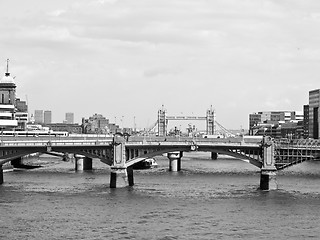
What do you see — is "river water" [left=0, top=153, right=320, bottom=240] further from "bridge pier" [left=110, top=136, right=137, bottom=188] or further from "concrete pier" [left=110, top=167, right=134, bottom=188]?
"bridge pier" [left=110, top=136, right=137, bottom=188]

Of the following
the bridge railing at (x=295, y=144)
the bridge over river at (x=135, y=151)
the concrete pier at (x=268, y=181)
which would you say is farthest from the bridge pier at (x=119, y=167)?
the bridge railing at (x=295, y=144)

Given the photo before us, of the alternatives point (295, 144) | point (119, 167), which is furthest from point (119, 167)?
point (295, 144)

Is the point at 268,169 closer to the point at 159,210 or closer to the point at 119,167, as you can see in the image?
the point at 119,167

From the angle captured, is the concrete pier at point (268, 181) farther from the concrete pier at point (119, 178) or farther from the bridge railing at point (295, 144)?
the concrete pier at point (119, 178)

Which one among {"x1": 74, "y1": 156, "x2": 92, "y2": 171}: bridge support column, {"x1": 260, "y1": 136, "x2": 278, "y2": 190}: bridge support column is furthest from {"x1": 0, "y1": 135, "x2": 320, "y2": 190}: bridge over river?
{"x1": 74, "y1": 156, "x2": 92, "y2": 171}: bridge support column

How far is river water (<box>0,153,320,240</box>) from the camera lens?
77938 mm

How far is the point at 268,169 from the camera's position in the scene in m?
118

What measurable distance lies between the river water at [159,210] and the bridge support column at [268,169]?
5.94 ft

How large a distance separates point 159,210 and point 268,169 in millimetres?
29285

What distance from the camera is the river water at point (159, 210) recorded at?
77.9 m

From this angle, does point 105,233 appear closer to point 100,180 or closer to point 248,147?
point 248,147

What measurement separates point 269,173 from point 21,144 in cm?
3684

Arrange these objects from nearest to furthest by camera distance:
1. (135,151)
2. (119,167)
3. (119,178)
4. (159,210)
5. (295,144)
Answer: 1. (159,210)
2. (119,178)
3. (119,167)
4. (135,151)
5. (295,144)

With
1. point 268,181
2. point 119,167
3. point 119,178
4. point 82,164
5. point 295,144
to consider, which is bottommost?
point 268,181
